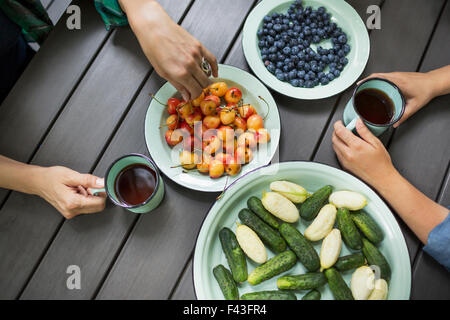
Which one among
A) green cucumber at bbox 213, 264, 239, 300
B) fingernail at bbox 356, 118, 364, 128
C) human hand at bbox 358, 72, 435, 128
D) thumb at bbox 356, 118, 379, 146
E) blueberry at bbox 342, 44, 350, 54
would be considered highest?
blueberry at bbox 342, 44, 350, 54

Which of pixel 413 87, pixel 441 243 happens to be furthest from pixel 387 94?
pixel 441 243

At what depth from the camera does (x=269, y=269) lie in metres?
0.72

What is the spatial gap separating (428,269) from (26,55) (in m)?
1.45

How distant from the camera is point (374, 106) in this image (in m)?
0.76

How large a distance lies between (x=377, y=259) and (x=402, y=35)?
26.7 inches

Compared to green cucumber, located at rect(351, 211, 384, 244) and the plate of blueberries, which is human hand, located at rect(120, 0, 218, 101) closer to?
the plate of blueberries

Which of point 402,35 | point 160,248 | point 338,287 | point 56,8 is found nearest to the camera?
point 338,287

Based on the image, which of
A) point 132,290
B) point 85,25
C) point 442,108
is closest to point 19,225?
point 132,290

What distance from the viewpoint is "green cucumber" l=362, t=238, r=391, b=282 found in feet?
2.32

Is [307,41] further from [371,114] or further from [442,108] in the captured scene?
[442,108]

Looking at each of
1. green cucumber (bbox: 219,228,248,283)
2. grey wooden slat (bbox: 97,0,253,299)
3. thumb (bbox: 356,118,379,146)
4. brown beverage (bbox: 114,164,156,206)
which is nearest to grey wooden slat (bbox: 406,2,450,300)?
thumb (bbox: 356,118,379,146)

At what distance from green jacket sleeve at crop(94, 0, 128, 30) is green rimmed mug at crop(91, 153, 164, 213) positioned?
429 millimetres

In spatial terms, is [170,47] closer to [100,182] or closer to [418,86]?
[100,182]

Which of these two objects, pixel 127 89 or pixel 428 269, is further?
pixel 127 89
